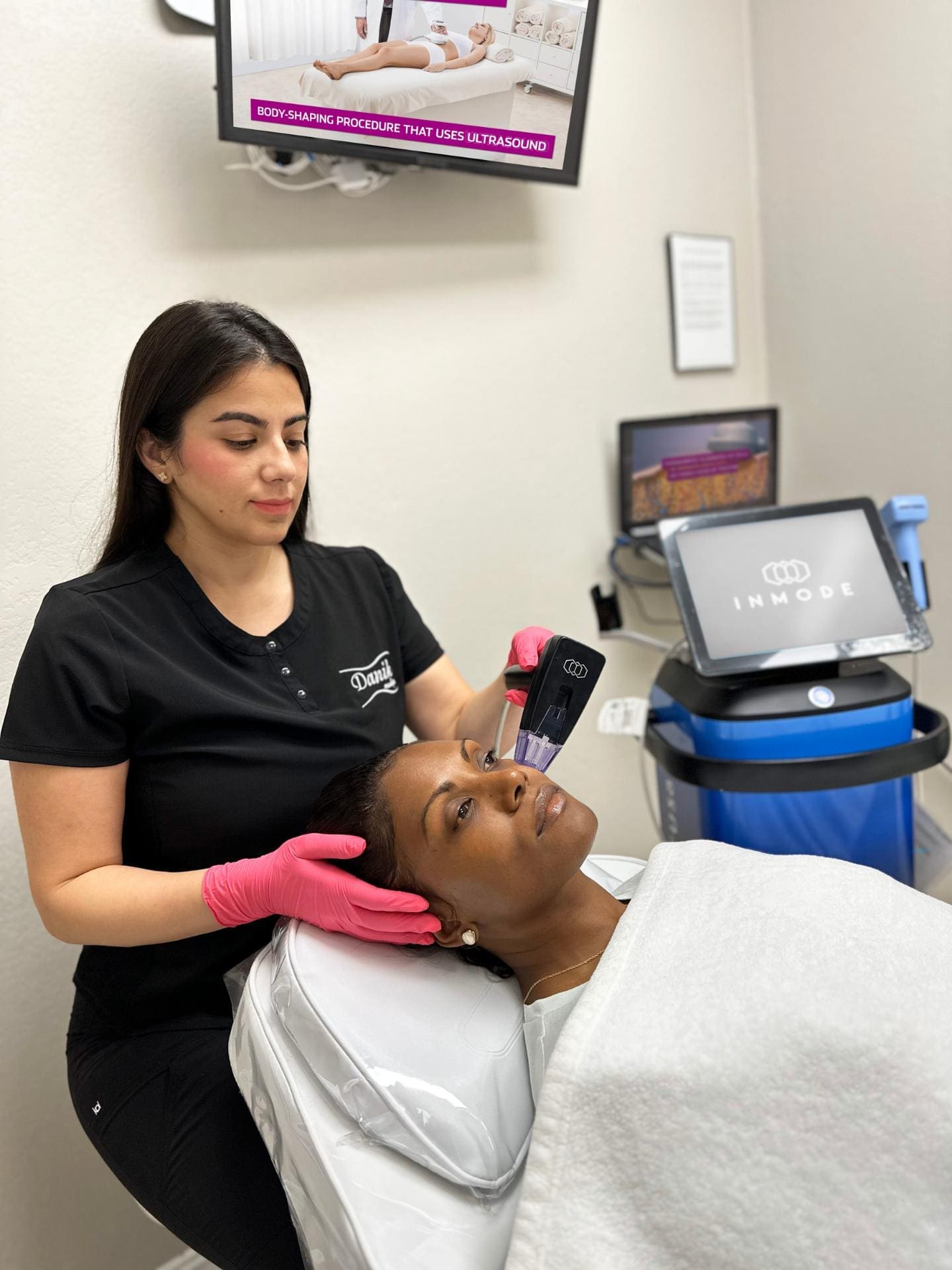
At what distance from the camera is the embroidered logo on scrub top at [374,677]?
53.1 inches

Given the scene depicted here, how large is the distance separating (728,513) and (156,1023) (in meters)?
1.14

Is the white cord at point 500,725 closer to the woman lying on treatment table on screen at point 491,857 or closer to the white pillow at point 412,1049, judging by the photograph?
the woman lying on treatment table on screen at point 491,857

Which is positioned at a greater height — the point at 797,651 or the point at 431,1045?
the point at 797,651

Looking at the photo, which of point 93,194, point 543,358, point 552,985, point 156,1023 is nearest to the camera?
point 552,985

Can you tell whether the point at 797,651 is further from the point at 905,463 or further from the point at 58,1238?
the point at 58,1238

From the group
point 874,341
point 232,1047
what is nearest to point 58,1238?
point 232,1047

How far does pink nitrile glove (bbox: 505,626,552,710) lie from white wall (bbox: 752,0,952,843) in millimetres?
1010

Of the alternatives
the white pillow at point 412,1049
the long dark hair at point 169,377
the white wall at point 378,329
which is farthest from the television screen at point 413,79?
the white pillow at point 412,1049

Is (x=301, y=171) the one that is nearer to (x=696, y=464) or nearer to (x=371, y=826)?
(x=696, y=464)

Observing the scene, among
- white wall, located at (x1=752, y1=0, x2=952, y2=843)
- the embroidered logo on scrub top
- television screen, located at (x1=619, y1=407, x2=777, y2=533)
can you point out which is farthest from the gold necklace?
television screen, located at (x1=619, y1=407, x2=777, y2=533)

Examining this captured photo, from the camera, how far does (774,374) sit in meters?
2.35

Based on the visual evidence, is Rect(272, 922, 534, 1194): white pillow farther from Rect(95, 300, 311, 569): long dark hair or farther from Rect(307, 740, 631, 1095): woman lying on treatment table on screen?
Rect(95, 300, 311, 569): long dark hair

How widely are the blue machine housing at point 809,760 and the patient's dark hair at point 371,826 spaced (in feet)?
1.73

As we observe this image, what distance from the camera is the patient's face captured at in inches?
41.4
